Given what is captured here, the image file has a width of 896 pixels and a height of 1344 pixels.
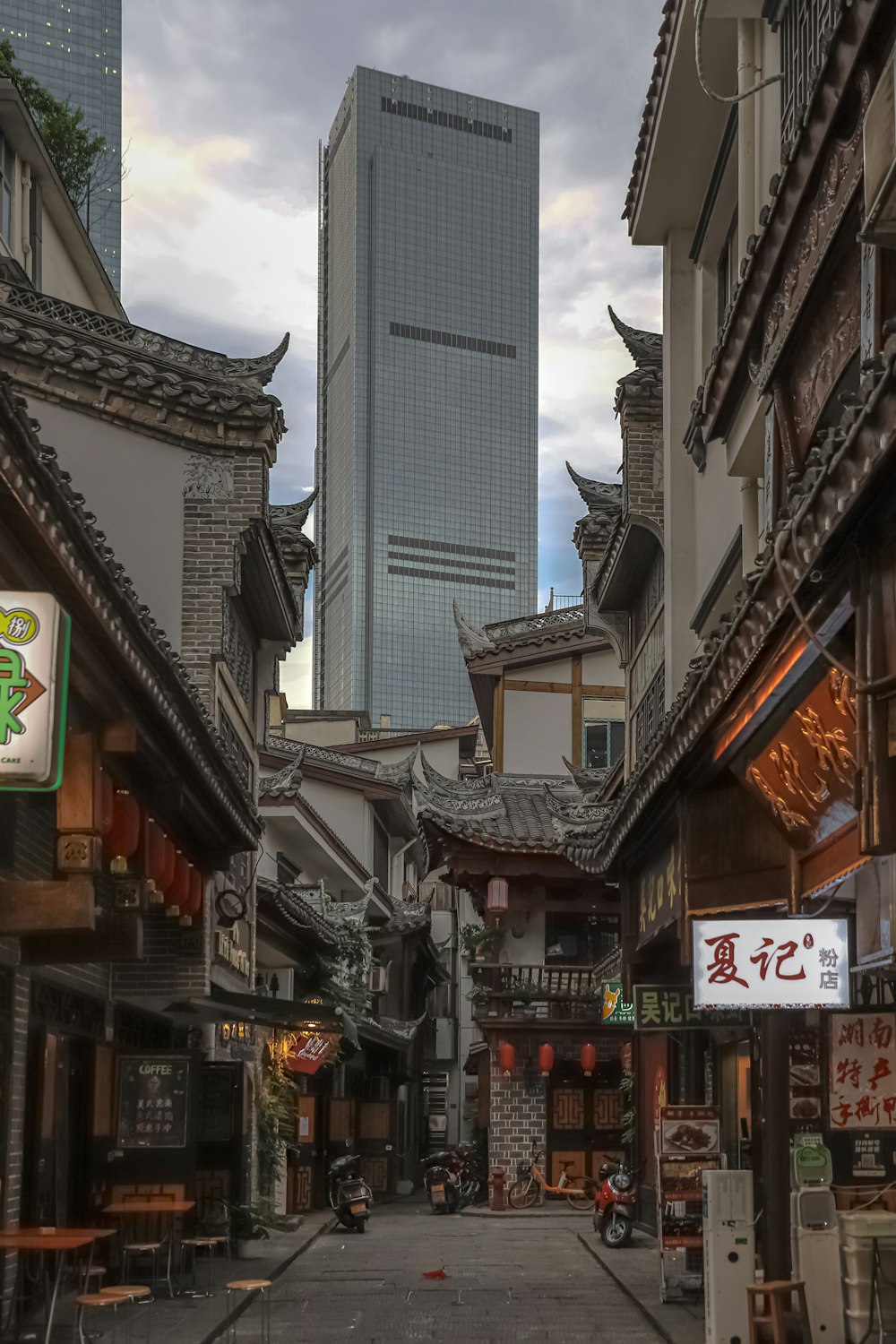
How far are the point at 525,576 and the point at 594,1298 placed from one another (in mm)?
157727

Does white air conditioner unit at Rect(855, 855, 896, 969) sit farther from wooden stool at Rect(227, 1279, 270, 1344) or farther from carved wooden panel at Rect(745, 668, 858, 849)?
wooden stool at Rect(227, 1279, 270, 1344)

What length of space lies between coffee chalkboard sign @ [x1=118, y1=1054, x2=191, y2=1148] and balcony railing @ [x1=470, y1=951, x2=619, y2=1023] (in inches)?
579

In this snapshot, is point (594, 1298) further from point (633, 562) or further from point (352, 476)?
point (352, 476)

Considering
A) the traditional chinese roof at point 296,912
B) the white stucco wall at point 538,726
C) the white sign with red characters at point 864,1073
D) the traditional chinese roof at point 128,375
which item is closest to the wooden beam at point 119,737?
the white sign with red characters at point 864,1073

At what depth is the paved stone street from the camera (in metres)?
14.1

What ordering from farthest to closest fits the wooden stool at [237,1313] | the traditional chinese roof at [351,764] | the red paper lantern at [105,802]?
1. the traditional chinese roof at [351,764]
2. the wooden stool at [237,1313]
3. the red paper lantern at [105,802]

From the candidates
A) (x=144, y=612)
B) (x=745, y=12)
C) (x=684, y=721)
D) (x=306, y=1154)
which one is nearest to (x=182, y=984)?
(x=144, y=612)

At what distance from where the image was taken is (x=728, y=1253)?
11344 mm

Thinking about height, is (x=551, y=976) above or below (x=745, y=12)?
below

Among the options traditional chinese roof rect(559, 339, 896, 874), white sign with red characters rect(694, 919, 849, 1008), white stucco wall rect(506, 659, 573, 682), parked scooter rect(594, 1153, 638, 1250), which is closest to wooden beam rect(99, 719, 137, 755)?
traditional chinese roof rect(559, 339, 896, 874)

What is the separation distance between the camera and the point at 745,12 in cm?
1300

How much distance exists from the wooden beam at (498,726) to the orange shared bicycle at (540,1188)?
1184cm

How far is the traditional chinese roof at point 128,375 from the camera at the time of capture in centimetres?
1894

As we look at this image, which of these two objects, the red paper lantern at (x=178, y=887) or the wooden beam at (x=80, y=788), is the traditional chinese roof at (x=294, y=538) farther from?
the wooden beam at (x=80, y=788)
